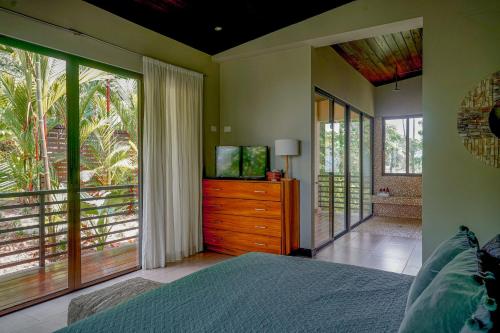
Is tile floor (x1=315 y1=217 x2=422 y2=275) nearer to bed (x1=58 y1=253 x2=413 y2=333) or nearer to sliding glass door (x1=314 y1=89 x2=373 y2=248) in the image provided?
sliding glass door (x1=314 y1=89 x2=373 y2=248)

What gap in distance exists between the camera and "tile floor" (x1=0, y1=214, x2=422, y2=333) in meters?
2.66

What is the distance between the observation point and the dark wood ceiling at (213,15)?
11.6 ft

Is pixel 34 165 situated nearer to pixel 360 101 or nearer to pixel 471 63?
pixel 471 63

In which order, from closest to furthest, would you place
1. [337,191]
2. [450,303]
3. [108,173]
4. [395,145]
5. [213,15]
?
[450,303], [108,173], [213,15], [337,191], [395,145]

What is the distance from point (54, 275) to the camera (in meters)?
3.35

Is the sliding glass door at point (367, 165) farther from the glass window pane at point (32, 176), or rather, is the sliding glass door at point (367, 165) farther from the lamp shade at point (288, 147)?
the glass window pane at point (32, 176)

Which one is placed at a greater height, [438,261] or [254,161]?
[254,161]

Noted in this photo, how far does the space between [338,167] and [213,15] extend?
312 cm

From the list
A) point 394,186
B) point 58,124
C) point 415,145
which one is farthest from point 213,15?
point 394,186

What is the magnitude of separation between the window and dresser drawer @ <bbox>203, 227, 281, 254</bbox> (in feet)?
15.3

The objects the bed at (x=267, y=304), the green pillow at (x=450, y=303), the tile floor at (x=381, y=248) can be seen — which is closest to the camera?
Result: the green pillow at (x=450, y=303)

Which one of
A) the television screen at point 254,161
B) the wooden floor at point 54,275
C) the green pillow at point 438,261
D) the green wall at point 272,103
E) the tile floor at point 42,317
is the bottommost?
the tile floor at point 42,317

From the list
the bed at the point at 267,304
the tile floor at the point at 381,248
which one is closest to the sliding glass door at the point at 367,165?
the tile floor at the point at 381,248

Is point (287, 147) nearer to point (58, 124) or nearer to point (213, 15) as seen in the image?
point (213, 15)
